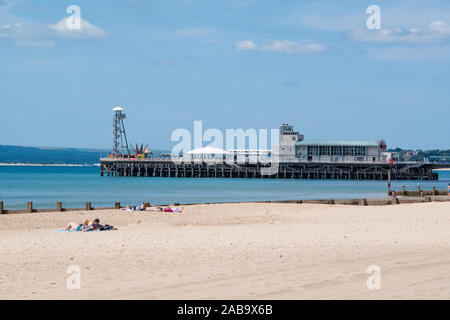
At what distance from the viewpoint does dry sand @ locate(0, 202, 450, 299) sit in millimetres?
9742

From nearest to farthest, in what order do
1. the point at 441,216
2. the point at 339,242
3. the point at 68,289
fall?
the point at 68,289 → the point at 339,242 → the point at 441,216

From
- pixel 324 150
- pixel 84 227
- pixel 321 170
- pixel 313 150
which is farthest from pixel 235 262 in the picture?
pixel 324 150

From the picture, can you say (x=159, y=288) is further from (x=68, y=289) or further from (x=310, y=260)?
(x=310, y=260)

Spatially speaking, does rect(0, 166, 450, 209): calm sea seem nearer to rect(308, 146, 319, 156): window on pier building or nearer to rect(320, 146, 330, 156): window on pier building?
rect(308, 146, 319, 156): window on pier building

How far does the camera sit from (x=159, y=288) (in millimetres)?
10023

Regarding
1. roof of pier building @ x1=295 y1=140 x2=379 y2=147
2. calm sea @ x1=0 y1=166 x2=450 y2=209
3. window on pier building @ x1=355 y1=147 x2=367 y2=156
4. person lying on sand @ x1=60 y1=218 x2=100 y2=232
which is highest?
roof of pier building @ x1=295 y1=140 x2=379 y2=147

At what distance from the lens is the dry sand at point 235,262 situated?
384 inches

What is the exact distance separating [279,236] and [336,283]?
712cm

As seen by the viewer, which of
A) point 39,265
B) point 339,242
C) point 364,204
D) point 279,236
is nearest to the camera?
point 39,265

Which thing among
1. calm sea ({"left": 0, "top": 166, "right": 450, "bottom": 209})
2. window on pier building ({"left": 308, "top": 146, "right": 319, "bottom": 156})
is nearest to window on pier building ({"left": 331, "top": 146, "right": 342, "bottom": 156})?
window on pier building ({"left": 308, "top": 146, "right": 319, "bottom": 156})

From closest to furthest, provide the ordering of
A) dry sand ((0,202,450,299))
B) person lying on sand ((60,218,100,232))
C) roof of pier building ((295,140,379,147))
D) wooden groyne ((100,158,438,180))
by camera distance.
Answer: dry sand ((0,202,450,299)) < person lying on sand ((60,218,100,232)) < wooden groyne ((100,158,438,180)) < roof of pier building ((295,140,379,147))
